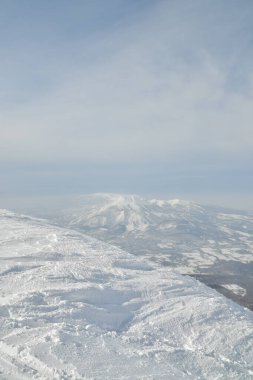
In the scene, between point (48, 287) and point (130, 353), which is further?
point (48, 287)

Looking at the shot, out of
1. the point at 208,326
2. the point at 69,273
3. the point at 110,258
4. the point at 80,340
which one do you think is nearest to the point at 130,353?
the point at 80,340

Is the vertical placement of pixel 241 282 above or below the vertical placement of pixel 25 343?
below

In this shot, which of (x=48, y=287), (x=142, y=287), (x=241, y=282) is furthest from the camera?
(x=241, y=282)

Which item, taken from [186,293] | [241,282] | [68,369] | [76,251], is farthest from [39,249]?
[241,282]

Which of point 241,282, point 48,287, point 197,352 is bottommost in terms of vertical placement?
point 241,282

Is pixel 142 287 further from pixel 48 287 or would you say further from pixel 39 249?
pixel 39 249

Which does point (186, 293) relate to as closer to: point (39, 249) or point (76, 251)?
point (76, 251)

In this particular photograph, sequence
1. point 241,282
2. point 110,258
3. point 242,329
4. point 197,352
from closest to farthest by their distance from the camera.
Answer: point 197,352 → point 242,329 → point 110,258 → point 241,282
